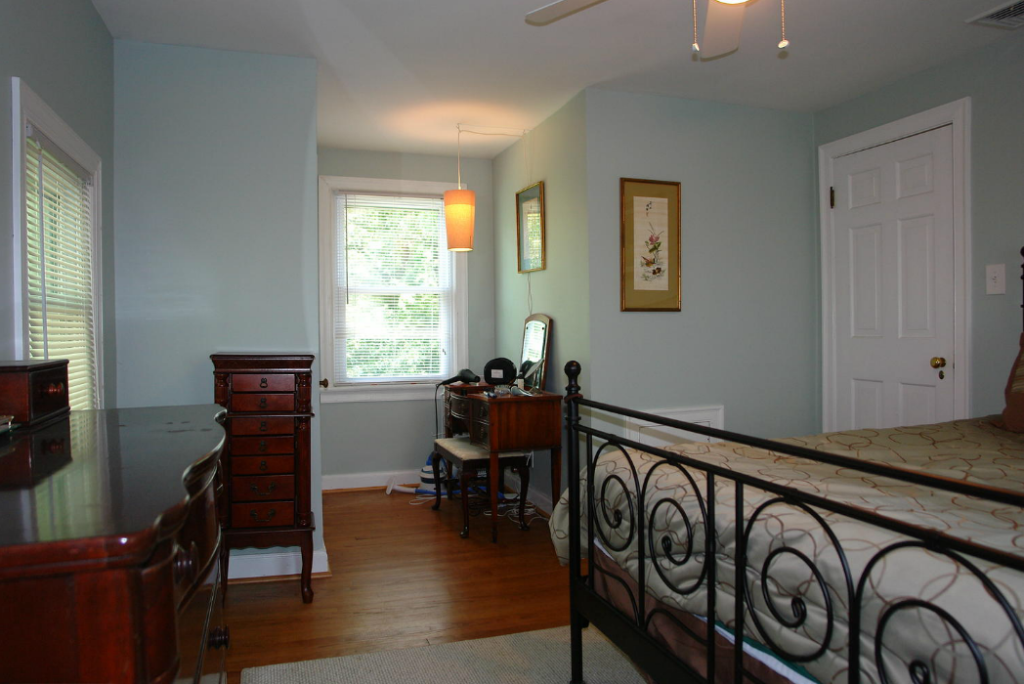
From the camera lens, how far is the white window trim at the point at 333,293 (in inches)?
190

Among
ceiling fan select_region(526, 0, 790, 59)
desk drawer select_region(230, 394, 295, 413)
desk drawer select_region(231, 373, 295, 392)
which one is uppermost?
ceiling fan select_region(526, 0, 790, 59)

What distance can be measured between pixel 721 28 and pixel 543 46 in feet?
3.83

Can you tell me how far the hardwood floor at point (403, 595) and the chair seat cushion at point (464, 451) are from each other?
42cm

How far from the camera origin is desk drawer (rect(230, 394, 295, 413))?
278 centimetres

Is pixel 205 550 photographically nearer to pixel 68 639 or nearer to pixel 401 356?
pixel 68 639

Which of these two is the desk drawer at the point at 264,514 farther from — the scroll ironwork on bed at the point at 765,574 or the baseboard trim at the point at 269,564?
the scroll ironwork on bed at the point at 765,574

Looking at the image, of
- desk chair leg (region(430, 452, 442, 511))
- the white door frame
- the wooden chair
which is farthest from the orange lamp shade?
the white door frame

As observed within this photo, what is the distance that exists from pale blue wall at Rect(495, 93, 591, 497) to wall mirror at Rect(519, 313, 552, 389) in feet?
0.14

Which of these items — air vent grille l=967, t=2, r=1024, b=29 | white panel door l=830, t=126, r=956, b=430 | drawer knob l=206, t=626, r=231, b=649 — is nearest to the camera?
drawer knob l=206, t=626, r=231, b=649

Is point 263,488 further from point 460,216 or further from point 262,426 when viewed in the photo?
point 460,216

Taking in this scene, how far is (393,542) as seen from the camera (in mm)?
3633

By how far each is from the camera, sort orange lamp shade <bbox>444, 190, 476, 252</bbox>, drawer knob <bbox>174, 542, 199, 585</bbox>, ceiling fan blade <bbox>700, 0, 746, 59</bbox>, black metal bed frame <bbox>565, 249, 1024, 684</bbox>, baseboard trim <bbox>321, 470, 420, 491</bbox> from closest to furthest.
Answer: drawer knob <bbox>174, 542, 199, 585</bbox> → black metal bed frame <bbox>565, 249, 1024, 684</bbox> → ceiling fan blade <bbox>700, 0, 746, 59</bbox> → orange lamp shade <bbox>444, 190, 476, 252</bbox> → baseboard trim <bbox>321, 470, 420, 491</bbox>

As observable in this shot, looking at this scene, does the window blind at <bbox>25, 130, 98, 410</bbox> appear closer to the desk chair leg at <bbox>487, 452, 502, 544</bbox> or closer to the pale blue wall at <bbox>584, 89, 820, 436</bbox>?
the desk chair leg at <bbox>487, 452, 502, 544</bbox>

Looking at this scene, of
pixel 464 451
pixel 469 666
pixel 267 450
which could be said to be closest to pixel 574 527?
pixel 469 666
